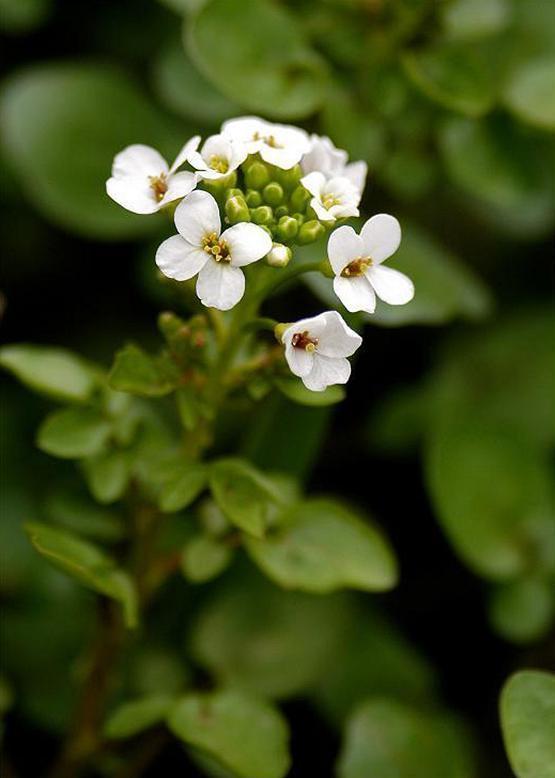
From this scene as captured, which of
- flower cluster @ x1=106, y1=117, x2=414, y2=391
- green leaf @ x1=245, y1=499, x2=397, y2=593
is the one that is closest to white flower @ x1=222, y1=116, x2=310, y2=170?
flower cluster @ x1=106, y1=117, x2=414, y2=391

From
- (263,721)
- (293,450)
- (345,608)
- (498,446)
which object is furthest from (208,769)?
(498,446)

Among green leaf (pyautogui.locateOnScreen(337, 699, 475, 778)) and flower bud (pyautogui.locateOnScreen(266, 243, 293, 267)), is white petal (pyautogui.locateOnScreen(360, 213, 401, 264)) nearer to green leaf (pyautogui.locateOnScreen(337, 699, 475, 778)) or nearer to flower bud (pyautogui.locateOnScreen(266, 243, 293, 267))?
flower bud (pyautogui.locateOnScreen(266, 243, 293, 267))

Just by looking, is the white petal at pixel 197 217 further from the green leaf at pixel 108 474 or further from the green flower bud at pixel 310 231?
the green leaf at pixel 108 474

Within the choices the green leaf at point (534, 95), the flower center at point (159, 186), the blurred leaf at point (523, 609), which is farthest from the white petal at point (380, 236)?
the blurred leaf at point (523, 609)

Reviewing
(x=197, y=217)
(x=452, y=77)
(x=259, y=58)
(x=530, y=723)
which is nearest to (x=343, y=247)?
(x=197, y=217)

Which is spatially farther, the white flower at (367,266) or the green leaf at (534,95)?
the green leaf at (534,95)

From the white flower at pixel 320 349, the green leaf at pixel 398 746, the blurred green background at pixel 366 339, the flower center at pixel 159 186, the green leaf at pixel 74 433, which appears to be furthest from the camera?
the blurred green background at pixel 366 339
